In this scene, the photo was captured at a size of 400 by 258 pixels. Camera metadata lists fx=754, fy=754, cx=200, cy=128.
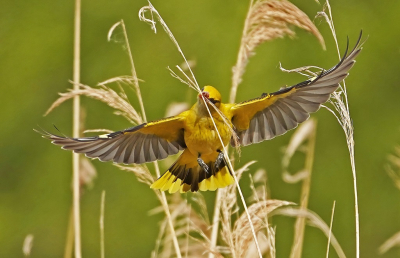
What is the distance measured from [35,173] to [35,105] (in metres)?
1.09

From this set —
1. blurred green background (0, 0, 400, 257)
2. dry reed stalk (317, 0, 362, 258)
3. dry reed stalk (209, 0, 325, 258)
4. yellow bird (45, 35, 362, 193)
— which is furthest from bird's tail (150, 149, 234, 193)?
blurred green background (0, 0, 400, 257)

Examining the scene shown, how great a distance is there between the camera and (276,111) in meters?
3.61

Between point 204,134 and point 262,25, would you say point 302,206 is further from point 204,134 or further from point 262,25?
point 262,25

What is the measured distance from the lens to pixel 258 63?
11.5 m

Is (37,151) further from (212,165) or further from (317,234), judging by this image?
(212,165)

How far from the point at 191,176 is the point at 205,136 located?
1.27 feet

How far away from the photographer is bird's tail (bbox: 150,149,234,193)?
361 cm

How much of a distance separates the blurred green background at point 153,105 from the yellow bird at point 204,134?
19.9 feet

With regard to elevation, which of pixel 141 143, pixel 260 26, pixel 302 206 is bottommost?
pixel 302 206

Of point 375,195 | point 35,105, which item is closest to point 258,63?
point 375,195

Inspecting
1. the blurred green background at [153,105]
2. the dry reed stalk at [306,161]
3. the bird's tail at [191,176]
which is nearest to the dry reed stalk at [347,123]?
the dry reed stalk at [306,161]

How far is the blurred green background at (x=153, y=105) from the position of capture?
34.5ft

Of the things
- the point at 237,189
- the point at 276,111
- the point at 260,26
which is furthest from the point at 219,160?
the point at 260,26

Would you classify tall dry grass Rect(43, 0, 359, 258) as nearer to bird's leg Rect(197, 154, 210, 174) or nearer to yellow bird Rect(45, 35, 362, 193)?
yellow bird Rect(45, 35, 362, 193)
